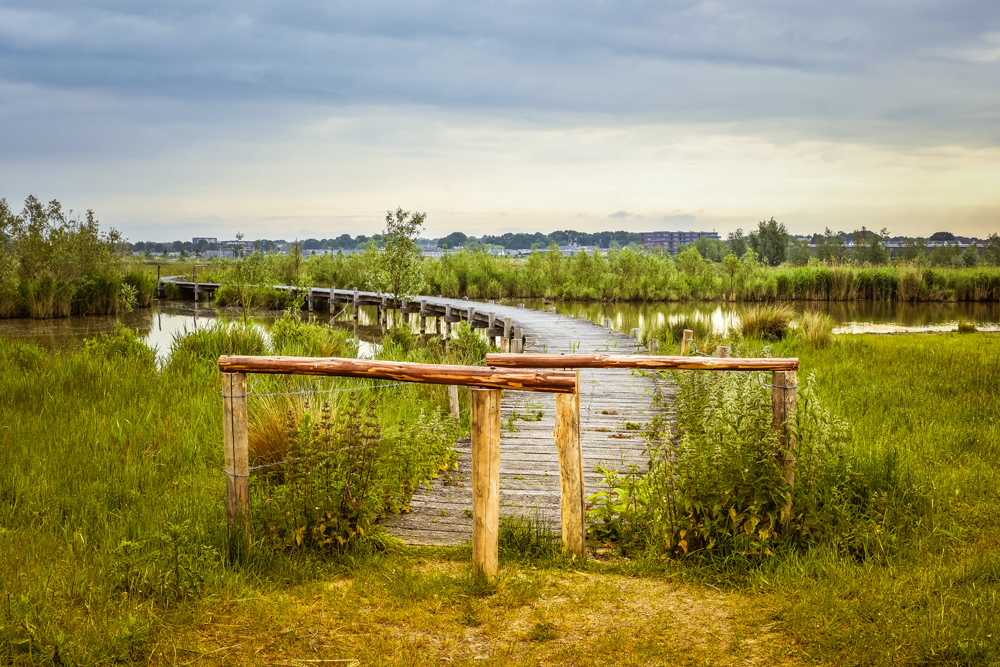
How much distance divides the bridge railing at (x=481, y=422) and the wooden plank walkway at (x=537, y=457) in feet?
2.07

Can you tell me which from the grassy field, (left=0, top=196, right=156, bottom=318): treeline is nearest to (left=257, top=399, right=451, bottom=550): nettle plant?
the grassy field

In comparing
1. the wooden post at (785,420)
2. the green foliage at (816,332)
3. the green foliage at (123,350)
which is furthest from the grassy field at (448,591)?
the green foliage at (816,332)

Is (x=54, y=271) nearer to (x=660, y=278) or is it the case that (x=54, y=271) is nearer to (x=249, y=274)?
(x=249, y=274)

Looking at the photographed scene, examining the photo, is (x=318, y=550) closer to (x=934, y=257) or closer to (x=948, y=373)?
(x=948, y=373)

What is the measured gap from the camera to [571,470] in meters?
4.61

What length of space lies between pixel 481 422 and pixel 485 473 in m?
0.31

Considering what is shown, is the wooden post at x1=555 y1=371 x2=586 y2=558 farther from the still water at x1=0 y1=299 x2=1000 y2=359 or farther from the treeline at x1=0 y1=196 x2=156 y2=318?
the treeline at x1=0 y1=196 x2=156 y2=318

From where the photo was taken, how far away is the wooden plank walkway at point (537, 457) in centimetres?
546

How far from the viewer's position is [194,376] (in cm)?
1040

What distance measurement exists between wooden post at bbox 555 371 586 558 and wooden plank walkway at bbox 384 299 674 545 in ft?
1.33

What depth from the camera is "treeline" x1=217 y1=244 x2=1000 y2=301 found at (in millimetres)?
32656

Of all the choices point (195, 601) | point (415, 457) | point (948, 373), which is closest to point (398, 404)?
point (415, 457)

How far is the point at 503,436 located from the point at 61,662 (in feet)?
16.0

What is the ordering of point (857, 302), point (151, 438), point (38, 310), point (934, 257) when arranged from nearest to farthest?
1. point (151, 438)
2. point (38, 310)
3. point (857, 302)
4. point (934, 257)
